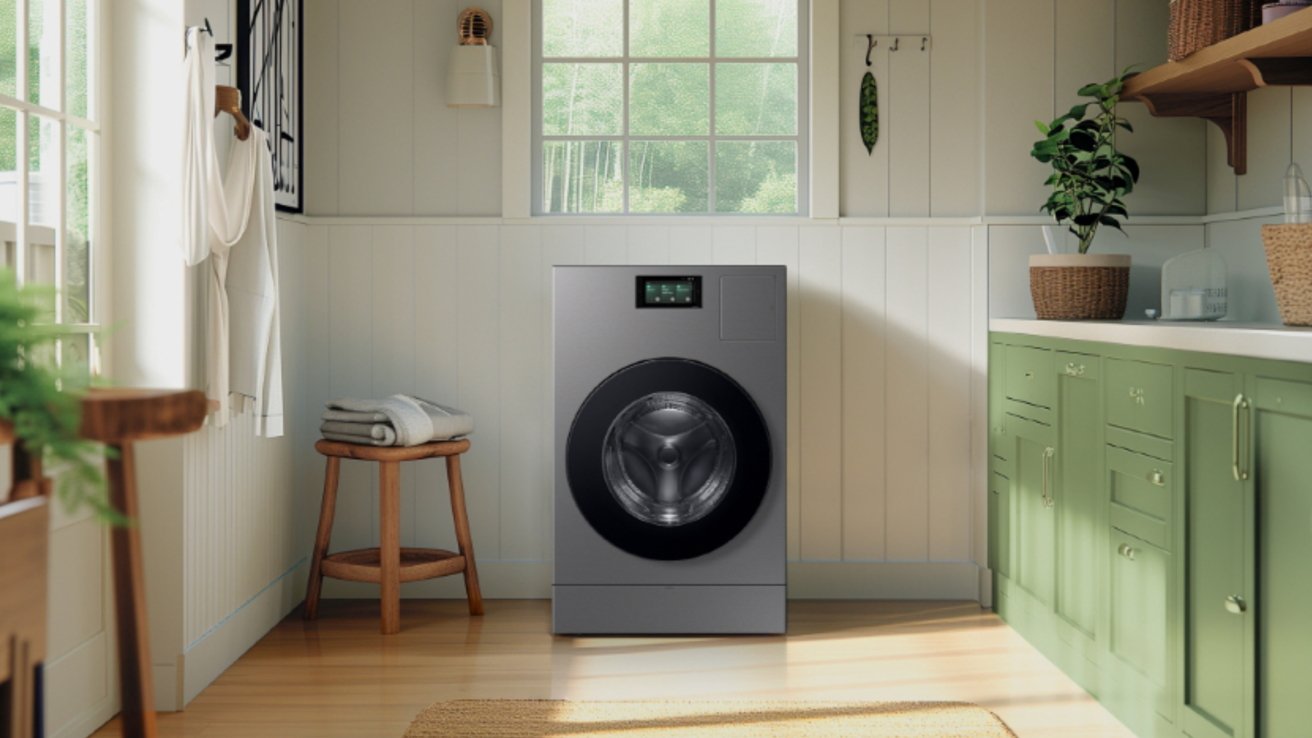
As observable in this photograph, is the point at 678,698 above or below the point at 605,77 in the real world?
below

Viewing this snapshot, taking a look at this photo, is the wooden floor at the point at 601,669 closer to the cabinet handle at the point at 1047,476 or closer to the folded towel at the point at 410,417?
the cabinet handle at the point at 1047,476

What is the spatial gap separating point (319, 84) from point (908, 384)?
2009mm

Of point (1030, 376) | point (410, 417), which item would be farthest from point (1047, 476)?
point (410, 417)

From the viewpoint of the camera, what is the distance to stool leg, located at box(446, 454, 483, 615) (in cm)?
380

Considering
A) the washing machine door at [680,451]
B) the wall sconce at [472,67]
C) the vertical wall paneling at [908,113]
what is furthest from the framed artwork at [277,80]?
the vertical wall paneling at [908,113]

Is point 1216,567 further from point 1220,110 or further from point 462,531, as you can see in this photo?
point 462,531

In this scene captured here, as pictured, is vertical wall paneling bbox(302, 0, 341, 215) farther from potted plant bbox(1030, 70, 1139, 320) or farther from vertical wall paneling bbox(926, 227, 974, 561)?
potted plant bbox(1030, 70, 1139, 320)

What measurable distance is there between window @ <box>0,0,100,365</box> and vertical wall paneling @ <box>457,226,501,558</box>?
4.54 feet

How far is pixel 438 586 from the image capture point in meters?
Result: 4.09

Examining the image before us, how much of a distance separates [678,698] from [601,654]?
1.50 ft

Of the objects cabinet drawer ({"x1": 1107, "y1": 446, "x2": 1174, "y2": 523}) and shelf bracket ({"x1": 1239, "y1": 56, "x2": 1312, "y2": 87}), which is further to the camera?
shelf bracket ({"x1": 1239, "y1": 56, "x2": 1312, "y2": 87})

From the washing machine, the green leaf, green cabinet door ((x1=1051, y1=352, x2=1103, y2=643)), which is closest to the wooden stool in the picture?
the washing machine

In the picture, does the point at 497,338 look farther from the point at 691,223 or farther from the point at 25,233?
the point at 25,233

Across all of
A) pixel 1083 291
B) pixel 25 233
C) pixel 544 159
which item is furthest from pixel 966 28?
pixel 25 233
